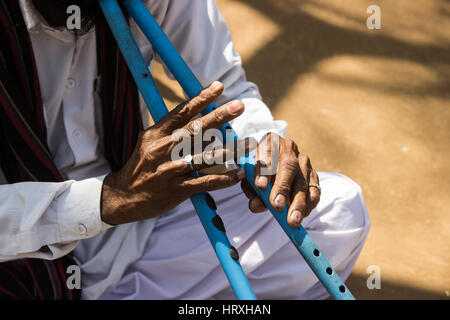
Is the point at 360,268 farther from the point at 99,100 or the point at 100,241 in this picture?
the point at 99,100

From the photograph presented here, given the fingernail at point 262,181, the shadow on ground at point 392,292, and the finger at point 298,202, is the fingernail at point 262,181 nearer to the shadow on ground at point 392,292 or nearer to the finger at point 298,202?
the finger at point 298,202

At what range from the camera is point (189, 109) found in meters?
1.19

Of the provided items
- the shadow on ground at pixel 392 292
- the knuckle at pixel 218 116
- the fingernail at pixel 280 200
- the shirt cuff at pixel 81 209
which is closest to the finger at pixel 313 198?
the fingernail at pixel 280 200

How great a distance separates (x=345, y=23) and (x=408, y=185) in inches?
48.0

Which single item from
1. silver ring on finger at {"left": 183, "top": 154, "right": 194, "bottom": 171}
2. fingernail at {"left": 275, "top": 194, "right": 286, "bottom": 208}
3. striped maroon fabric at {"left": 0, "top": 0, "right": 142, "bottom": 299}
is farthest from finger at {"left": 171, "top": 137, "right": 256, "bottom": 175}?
striped maroon fabric at {"left": 0, "top": 0, "right": 142, "bottom": 299}

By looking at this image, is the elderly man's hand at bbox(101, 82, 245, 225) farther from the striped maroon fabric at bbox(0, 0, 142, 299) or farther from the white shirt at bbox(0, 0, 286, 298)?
the striped maroon fabric at bbox(0, 0, 142, 299)

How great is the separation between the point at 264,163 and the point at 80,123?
23.3 inches

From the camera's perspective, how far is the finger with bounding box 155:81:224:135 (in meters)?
1.18

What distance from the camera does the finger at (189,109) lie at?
46.4 inches

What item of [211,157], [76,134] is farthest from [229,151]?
[76,134]

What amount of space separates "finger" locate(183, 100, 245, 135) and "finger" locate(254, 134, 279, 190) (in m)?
0.15

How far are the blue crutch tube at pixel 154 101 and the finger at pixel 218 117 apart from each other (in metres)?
→ 0.13

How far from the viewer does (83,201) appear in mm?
1349

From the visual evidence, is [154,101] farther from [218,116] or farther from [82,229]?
[82,229]
